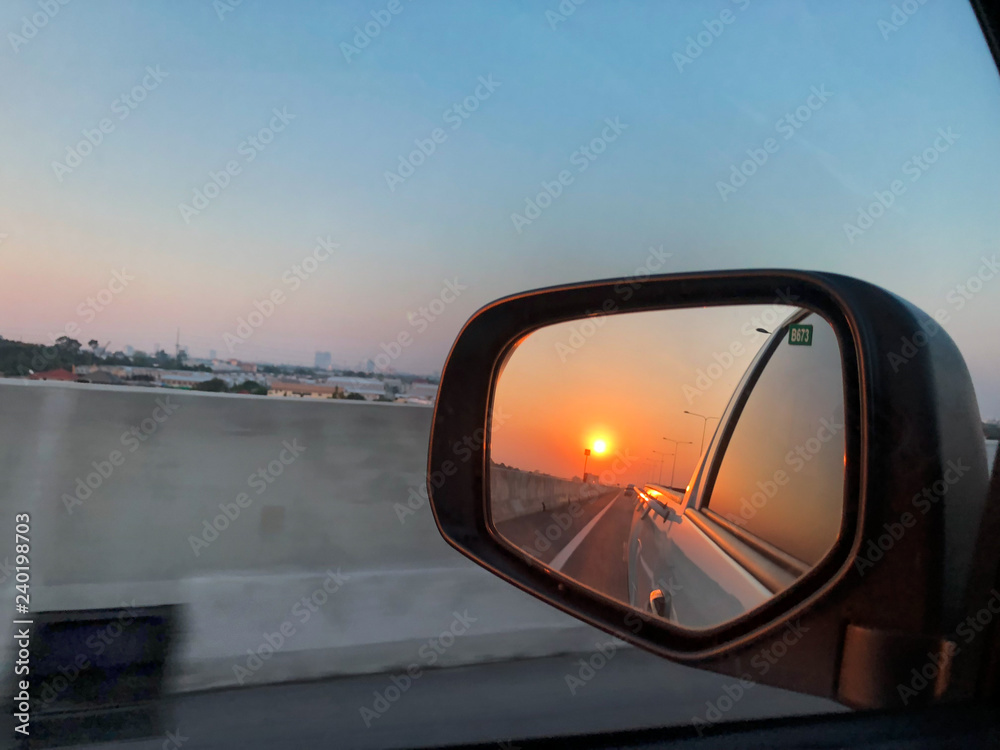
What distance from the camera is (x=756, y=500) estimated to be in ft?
7.99

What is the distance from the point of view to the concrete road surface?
169 inches

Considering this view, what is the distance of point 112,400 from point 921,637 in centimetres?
524

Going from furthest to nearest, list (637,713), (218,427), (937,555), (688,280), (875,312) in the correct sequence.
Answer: (218,427)
(637,713)
(688,280)
(875,312)
(937,555)

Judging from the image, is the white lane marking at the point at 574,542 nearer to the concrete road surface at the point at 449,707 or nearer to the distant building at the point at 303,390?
the concrete road surface at the point at 449,707

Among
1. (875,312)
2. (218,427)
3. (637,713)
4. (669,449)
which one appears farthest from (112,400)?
(875,312)

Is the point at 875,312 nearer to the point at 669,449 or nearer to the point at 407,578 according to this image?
the point at 669,449

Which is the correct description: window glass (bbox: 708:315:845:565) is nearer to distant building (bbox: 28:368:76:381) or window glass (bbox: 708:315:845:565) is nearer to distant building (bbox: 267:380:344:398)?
distant building (bbox: 267:380:344:398)

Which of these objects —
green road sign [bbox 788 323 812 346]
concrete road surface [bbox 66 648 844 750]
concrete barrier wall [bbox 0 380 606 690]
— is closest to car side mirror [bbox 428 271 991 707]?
green road sign [bbox 788 323 812 346]

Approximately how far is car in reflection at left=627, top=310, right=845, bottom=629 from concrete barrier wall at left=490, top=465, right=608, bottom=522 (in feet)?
0.79

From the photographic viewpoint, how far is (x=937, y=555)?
1561 millimetres

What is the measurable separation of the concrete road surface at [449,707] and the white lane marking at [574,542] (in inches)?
47.8

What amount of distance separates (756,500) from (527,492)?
0.95 m

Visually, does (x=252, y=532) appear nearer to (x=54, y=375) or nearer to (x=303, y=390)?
(x=303, y=390)

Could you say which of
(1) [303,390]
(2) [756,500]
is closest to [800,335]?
(2) [756,500]
